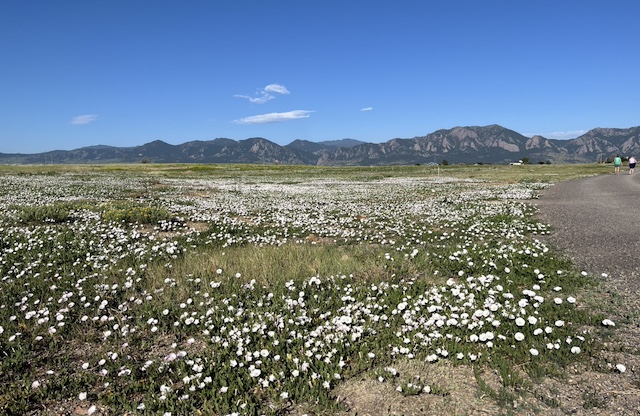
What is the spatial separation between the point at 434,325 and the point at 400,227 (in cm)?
991

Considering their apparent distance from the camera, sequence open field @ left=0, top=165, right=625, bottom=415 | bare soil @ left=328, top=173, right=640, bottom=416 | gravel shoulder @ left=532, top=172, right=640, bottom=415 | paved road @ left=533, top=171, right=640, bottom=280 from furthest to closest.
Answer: paved road @ left=533, top=171, right=640, bottom=280 < open field @ left=0, top=165, right=625, bottom=415 < gravel shoulder @ left=532, top=172, right=640, bottom=415 < bare soil @ left=328, top=173, right=640, bottom=416

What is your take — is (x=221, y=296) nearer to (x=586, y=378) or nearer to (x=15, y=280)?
(x=15, y=280)

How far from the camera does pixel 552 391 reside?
5.20 m

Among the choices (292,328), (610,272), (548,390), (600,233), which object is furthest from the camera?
(600,233)

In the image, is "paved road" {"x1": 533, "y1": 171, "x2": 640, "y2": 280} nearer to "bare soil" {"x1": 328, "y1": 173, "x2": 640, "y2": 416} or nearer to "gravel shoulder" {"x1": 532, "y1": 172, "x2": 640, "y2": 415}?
"gravel shoulder" {"x1": 532, "y1": 172, "x2": 640, "y2": 415}

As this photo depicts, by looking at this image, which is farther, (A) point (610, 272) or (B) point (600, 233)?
(B) point (600, 233)

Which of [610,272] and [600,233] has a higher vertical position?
[600,233]

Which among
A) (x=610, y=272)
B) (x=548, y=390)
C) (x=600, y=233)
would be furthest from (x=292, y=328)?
(x=600, y=233)

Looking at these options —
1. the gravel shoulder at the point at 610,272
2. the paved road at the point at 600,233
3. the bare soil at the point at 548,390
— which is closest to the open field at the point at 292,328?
the bare soil at the point at 548,390

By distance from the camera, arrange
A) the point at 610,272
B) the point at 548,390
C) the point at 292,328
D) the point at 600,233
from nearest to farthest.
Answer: the point at 548,390 < the point at 292,328 < the point at 610,272 < the point at 600,233

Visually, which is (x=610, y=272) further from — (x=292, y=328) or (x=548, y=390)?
(x=292, y=328)

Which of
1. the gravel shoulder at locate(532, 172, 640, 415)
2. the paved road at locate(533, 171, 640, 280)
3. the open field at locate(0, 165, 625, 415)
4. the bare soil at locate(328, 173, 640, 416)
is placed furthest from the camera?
the paved road at locate(533, 171, 640, 280)

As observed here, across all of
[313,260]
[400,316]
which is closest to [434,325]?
[400,316]

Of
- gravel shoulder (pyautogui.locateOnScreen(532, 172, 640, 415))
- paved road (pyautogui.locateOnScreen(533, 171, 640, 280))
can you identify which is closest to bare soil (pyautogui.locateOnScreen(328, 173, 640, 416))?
gravel shoulder (pyautogui.locateOnScreen(532, 172, 640, 415))
